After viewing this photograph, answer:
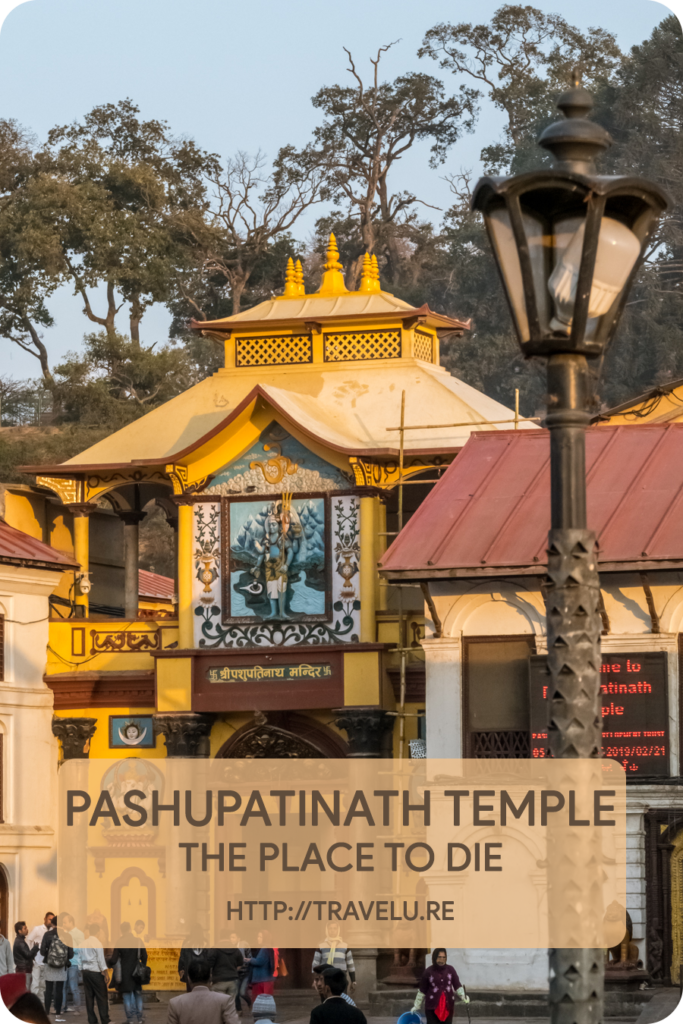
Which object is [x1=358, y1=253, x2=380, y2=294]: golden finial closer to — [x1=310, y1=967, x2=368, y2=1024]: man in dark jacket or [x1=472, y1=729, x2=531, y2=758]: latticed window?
[x1=472, y1=729, x2=531, y2=758]: latticed window

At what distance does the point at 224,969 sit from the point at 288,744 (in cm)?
959

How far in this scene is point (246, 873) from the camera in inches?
1302

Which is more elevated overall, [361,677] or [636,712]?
[361,677]

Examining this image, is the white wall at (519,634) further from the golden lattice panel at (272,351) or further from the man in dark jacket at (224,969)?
the golden lattice panel at (272,351)

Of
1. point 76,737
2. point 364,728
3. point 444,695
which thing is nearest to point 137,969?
point 444,695

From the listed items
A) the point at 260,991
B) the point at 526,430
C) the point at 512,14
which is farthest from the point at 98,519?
the point at 512,14

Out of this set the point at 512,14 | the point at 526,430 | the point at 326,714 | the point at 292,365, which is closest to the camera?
the point at 526,430

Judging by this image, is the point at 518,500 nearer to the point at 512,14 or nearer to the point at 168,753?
the point at 168,753

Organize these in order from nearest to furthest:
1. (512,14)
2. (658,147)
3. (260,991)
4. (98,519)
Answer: (260,991) < (98,519) < (658,147) < (512,14)

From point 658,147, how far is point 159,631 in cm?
3646

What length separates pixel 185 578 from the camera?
1298 inches

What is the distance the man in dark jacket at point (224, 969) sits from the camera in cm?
2314

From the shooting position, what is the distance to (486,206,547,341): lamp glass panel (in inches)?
317

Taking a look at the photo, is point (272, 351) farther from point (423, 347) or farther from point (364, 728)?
point (364, 728)
